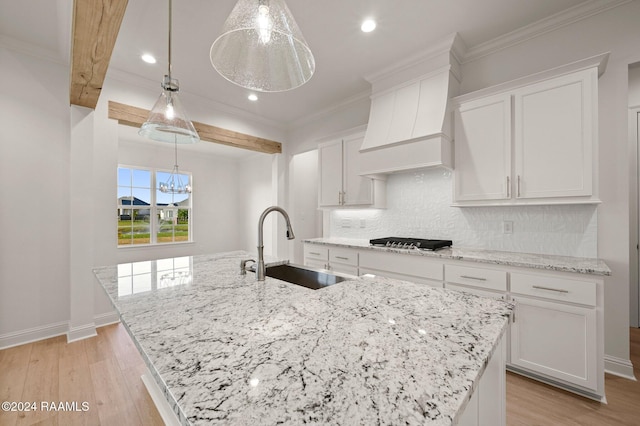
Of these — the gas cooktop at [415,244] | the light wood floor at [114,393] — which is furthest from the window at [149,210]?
the gas cooktop at [415,244]

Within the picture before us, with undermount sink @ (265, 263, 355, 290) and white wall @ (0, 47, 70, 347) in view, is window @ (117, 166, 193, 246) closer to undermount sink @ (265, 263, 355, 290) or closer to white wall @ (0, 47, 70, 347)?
white wall @ (0, 47, 70, 347)

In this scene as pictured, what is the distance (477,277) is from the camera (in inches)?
85.2

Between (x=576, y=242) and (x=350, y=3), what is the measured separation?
8.63 feet

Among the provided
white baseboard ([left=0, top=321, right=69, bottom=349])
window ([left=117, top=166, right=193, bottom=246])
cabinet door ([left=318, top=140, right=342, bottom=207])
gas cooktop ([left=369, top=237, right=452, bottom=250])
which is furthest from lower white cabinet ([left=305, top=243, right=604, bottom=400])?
window ([left=117, top=166, right=193, bottom=246])

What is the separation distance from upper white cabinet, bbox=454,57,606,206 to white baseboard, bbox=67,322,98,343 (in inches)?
156

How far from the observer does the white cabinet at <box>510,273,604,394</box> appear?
1.75 metres

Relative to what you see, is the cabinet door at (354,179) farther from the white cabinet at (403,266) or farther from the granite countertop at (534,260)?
the granite countertop at (534,260)

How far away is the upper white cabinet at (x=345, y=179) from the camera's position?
10.9 ft

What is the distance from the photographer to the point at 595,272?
5.58 ft

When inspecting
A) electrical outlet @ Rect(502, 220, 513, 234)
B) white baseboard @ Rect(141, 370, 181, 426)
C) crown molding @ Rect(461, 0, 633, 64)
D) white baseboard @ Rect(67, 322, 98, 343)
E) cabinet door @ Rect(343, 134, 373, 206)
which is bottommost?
white baseboard @ Rect(67, 322, 98, 343)

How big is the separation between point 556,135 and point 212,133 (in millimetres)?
3769

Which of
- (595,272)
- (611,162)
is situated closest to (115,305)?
(595,272)

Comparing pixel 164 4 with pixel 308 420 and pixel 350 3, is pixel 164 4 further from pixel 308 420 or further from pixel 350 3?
pixel 308 420

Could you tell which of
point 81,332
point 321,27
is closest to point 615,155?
point 321,27
